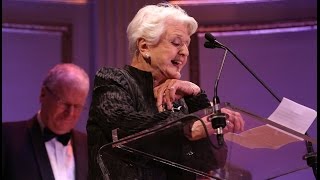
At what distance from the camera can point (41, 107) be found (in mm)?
2889

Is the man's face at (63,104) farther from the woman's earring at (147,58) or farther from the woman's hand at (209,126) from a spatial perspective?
the woman's hand at (209,126)

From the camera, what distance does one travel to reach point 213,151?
1.47 metres

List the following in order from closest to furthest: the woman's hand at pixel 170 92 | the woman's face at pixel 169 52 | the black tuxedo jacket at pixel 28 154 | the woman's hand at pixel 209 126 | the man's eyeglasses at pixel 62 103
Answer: the woman's hand at pixel 209 126 → the woman's hand at pixel 170 92 → the woman's face at pixel 169 52 → the black tuxedo jacket at pixel 28 154 → the man's eyeglasses at pixel 62 103

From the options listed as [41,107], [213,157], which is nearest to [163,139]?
[213,157]

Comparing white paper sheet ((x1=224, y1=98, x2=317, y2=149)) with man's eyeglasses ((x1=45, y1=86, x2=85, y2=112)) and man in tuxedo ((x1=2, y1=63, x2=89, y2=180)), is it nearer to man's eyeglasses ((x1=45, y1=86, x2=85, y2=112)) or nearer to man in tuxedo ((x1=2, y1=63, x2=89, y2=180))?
man in tuxedo ((x1=2, y1=63, x2=89, y2=180))

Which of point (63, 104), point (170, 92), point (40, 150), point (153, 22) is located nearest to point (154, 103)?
point (170, 92)

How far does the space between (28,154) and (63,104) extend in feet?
1.07

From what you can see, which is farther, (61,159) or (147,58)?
(61,159)

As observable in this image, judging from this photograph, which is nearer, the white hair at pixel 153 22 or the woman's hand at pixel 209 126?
the woman's hand at pixel 209 126

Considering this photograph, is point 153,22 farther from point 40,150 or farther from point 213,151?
point 40,150

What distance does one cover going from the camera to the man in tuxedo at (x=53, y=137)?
2639mm

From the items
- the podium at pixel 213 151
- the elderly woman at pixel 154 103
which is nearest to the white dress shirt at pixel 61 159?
the elderly woman at pixel 154 103

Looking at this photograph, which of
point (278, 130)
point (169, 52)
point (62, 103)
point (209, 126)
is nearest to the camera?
point (209, 126)

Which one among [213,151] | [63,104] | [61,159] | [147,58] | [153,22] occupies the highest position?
[153,22]
